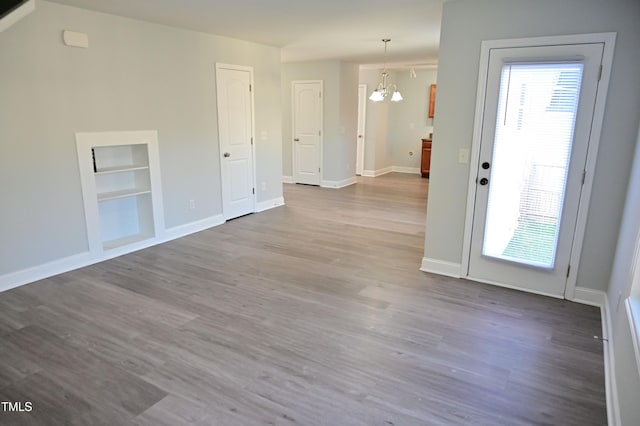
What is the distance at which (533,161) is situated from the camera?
3.47 meters

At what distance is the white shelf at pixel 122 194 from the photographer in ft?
14.3

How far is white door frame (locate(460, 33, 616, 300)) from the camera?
3.12 m

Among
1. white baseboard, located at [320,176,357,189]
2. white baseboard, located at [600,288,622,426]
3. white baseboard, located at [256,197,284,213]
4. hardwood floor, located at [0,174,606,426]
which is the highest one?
white baseboard, located at [320,176,357,189]

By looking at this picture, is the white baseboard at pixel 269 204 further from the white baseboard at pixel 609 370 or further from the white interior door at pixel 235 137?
the white baseboard at pixel 609 370

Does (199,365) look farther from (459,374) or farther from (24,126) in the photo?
(24,126)

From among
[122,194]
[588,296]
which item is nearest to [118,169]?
[122,194]

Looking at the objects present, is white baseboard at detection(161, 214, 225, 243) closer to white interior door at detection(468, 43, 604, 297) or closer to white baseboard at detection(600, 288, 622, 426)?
white interior door at detection(468, 43, 604, 297)

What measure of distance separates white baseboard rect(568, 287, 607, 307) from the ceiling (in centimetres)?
287

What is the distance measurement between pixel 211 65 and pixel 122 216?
2272 millimetres

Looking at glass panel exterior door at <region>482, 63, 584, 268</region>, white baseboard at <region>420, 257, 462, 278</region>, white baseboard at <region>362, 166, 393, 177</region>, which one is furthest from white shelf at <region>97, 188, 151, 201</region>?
white baseboard at <region>362, 166, 393, 177</region>

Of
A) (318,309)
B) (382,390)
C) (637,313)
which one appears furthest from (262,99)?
(637,313)

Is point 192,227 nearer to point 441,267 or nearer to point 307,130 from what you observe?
point 441,267

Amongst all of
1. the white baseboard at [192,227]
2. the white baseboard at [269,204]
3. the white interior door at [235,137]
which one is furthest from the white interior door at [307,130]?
the white baseboard at [192,227]

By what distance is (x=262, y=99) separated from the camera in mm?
6332
